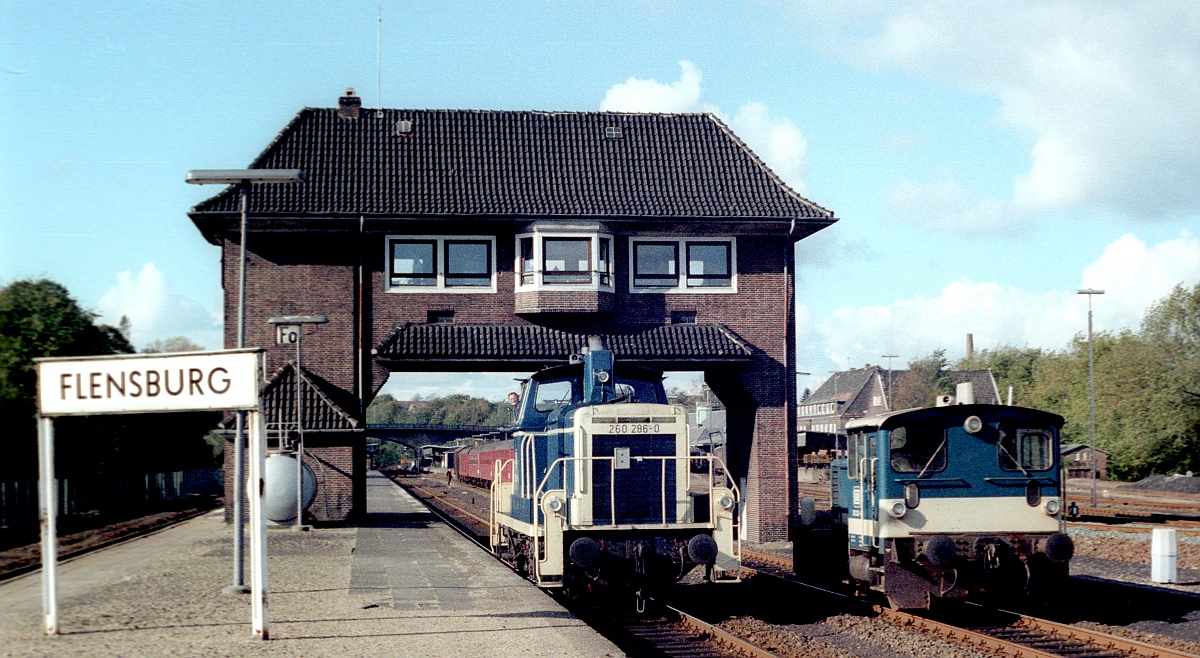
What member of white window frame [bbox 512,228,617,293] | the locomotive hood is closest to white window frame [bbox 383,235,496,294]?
white window frame [bbox 512,228,617,293]

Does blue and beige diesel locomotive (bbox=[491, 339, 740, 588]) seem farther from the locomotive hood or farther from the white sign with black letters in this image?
the white sign with black letters

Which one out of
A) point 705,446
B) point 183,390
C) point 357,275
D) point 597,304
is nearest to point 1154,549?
point 597,304

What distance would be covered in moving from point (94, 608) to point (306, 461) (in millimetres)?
12972

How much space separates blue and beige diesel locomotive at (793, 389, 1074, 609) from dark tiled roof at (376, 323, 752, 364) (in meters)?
11.4

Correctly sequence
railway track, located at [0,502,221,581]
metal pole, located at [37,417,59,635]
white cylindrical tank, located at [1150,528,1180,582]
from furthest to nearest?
railway track, located at [0,502,221,581], white cylindrical tank, located at [1150,528,1180,582], metal pole, located at [37,417,59,635]

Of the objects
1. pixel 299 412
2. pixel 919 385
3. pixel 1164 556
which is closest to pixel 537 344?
pixel 299 412

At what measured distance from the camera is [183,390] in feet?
37.8

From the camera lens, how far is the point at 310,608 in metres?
13.8

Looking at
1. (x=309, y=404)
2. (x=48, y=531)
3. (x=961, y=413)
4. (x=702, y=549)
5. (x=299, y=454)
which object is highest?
(x=961, y=413)

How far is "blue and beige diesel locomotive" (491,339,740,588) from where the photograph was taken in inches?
576

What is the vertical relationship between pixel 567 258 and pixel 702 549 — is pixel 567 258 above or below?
above

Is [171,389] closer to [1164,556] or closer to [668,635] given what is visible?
[668,635]

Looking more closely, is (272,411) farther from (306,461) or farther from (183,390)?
(183,390)

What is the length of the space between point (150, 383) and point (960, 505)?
34.2ft
